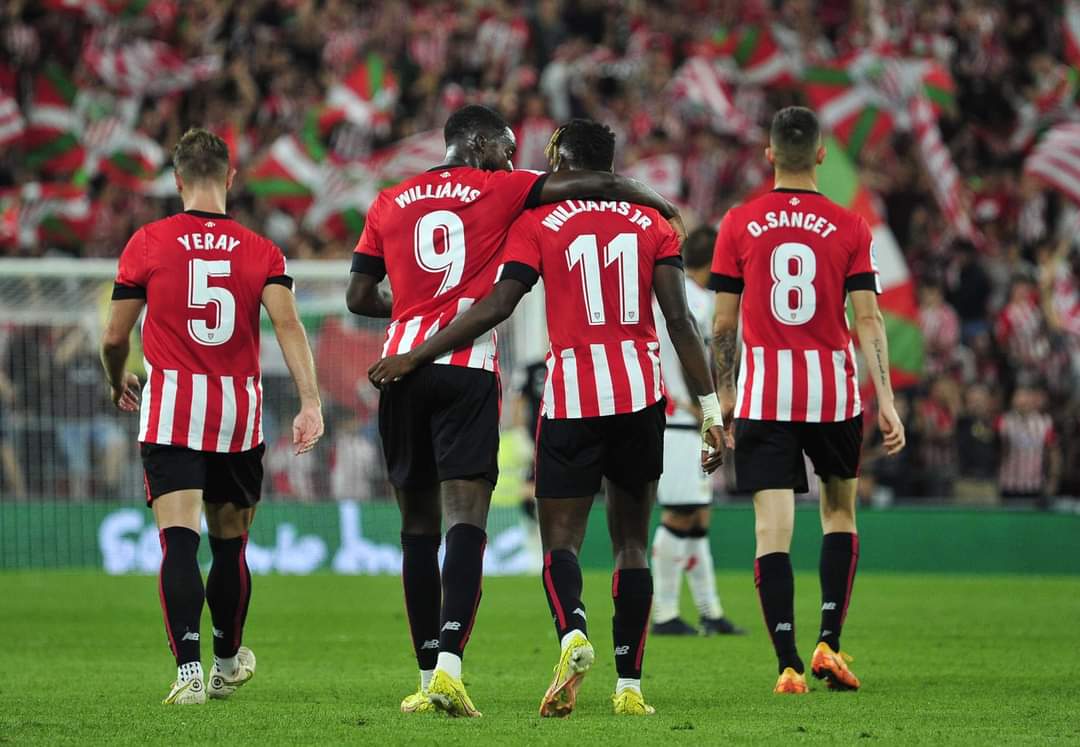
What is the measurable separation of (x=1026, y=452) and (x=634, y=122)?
7.24 metres

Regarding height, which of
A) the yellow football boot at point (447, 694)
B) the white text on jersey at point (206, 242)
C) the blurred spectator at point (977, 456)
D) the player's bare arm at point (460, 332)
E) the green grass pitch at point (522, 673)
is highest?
the white text on jersey at point (206, 242)

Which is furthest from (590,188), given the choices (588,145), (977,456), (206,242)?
(977,456)

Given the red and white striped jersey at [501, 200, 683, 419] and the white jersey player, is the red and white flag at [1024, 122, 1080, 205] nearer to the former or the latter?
the white jersey player

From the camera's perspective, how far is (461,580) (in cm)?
660

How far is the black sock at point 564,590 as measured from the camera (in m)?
6.68

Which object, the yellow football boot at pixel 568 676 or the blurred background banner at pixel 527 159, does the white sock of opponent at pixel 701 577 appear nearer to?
the yellow football boot at pixel 568 676

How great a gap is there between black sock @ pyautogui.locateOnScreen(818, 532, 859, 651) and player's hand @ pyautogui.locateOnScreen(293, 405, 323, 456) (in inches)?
96.7

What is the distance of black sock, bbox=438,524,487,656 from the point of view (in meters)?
6.52

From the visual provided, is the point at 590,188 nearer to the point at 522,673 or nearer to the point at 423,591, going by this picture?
the point at 423,591

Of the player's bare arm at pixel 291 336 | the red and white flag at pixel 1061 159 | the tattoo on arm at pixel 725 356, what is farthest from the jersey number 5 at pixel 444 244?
the red and white flag at pixel 1061 159

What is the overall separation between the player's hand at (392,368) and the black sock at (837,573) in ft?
7.95

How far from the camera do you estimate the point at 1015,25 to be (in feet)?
79.4

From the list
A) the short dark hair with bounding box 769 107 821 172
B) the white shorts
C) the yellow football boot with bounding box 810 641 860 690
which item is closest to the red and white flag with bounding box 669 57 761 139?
the white shorts

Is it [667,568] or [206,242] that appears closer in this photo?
[206,242]
